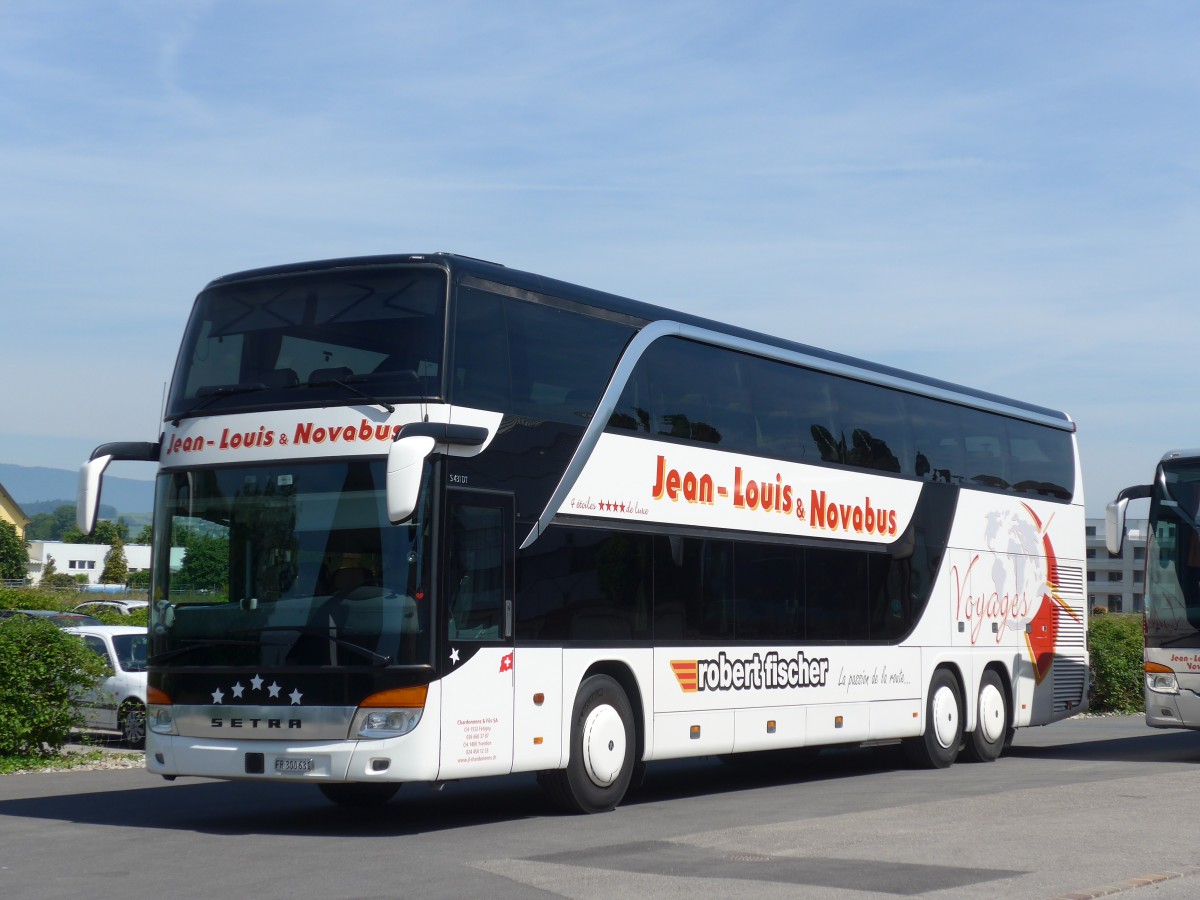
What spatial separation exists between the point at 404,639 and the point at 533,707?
4.93 ft

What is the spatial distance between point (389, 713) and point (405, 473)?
193 cm

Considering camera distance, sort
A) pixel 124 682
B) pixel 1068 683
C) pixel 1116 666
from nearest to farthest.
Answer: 1. pixel 124 682
2. pixel 1068 683
3. pixel 1116 666

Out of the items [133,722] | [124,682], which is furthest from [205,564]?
[133,722]

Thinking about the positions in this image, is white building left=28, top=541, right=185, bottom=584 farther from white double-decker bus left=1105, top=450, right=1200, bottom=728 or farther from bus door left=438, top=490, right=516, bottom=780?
bus door left=438, top=490, right=516, bottom=780

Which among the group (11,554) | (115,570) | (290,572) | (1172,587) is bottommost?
(290,572)

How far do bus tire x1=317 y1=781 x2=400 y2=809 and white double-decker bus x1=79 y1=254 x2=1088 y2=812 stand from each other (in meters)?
0.03

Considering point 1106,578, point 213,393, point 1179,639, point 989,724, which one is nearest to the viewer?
point 213,393

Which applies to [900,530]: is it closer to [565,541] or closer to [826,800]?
[826,800]

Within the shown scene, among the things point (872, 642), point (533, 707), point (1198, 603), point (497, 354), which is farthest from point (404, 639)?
point (1198, 603)

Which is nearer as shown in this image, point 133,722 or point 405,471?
point 405,471

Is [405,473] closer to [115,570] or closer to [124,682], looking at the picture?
[124,682]

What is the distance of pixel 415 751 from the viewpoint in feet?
37.5

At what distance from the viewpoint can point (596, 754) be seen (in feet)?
43.6

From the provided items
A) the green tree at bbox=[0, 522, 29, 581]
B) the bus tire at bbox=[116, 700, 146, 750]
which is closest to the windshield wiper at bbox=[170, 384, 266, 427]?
the bus tire at bbox=[116, 700, 146, 750]
